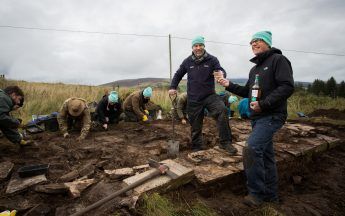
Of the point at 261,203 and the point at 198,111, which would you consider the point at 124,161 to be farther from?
the point at 261,203

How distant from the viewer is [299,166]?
470 cm

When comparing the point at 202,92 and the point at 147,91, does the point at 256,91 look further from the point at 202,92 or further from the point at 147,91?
the point at 147,91

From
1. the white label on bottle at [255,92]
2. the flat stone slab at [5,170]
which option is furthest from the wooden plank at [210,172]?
the flat stone slab at [5,170]

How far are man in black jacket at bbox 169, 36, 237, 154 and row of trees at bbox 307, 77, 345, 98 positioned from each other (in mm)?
25985

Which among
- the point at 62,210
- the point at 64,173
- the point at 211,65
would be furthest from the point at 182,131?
the point at 62,210

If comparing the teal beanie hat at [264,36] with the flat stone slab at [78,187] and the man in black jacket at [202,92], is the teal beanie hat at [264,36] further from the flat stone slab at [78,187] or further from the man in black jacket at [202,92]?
the flat stone slab at [78,187]

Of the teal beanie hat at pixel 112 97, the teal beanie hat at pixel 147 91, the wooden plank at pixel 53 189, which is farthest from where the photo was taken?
the teal beanie hat at pixel 147 91

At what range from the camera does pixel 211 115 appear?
4.48m

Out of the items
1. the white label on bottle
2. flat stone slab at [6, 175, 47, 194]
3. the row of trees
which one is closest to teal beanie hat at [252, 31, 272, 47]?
the white label on bottle

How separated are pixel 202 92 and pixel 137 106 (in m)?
4.10

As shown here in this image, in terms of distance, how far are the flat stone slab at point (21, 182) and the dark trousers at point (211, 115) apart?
261cm

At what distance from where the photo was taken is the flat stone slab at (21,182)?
3.19 meters

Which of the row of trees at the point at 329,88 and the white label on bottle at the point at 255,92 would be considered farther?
the row of trees at the point at 329,88

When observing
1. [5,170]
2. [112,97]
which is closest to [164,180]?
[5,170]
